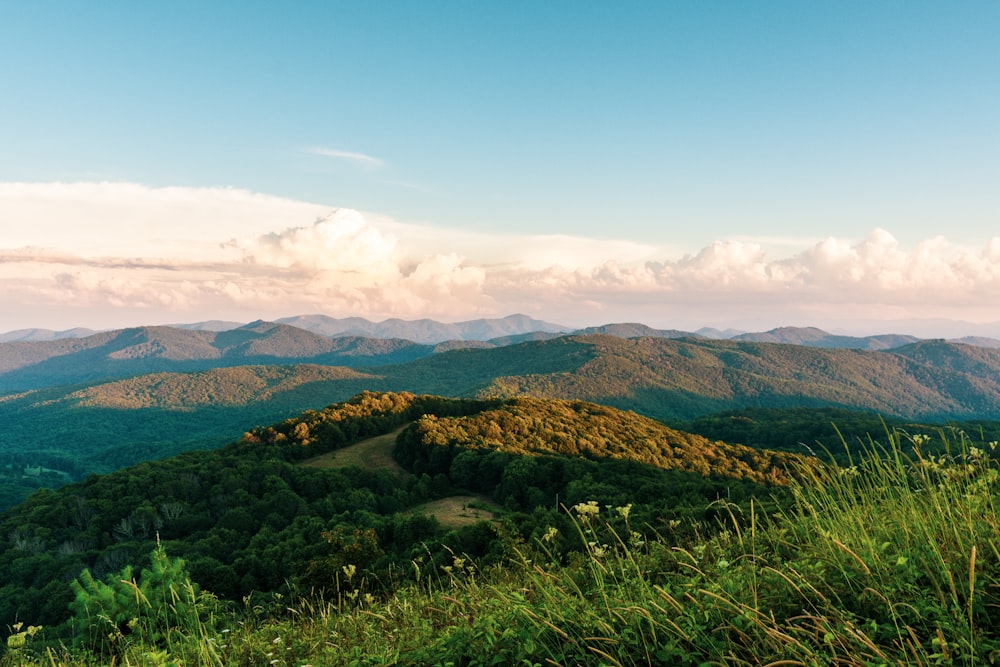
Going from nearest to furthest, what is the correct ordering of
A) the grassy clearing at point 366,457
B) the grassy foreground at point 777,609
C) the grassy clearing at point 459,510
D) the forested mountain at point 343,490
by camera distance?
the grassy foreground at point 777,609
the forested mountain at point 343,490
the grassy clearing at point 459,510
the grassy clearing at point 366,457

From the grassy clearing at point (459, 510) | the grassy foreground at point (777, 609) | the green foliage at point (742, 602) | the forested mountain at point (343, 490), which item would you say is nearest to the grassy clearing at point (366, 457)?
the forested mountain at point (343, 490)

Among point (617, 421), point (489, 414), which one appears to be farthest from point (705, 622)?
point (617, 421)

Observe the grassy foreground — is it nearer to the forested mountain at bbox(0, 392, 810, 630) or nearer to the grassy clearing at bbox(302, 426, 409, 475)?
the forested mountain at bbox(0, 392, 810, 630)

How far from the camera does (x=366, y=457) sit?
91000 mm

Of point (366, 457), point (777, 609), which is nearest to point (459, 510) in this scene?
point (366, 457)

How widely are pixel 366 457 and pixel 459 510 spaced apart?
30.3 m

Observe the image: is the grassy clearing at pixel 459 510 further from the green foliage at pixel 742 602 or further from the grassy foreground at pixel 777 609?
the grassy foreground at pixel 777 609

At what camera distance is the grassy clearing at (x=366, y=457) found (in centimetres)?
8588

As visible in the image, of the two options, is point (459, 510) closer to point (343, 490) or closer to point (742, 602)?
point (343, 490)

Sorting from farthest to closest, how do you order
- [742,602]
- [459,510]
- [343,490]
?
[343,490]
[459,510]
[742,602]

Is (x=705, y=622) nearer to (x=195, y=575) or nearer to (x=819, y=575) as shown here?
(x=819, y=575)

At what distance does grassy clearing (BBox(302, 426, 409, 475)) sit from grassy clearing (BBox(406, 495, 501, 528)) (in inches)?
601

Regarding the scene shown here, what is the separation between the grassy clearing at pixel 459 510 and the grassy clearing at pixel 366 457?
15.3m

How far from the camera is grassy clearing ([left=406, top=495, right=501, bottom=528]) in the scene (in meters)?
61.9
